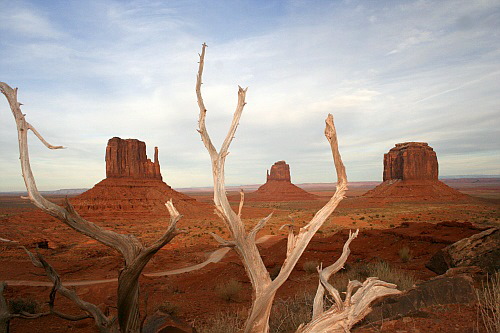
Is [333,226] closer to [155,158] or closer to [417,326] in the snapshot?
[417,326]

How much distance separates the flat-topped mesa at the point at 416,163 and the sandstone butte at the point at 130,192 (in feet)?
170

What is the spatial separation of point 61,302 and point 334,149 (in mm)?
9753

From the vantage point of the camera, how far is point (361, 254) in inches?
532

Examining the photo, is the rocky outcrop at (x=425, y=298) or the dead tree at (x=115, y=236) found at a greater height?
the dead tree at (x=115, y=236)

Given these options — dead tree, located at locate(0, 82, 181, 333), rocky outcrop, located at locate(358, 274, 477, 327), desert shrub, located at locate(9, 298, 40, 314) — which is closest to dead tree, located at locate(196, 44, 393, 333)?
dead tree, located at locate(0, 82, 181, 333)

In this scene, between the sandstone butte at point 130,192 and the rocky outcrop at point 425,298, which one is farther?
the sandstone butte at point 130,192

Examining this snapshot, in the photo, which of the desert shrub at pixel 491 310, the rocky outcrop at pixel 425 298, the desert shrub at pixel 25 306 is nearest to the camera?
the desert shrub at pixel 491 310

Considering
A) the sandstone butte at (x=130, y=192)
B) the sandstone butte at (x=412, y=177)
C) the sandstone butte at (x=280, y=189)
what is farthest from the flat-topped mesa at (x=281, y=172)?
the sandstone butte at (x=130, y=192)

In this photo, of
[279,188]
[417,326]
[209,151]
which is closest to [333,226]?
[417,326]

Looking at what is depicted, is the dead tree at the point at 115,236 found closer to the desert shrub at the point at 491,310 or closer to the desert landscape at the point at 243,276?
the desert landscape at the point at 243,276

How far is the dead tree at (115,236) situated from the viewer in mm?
2719

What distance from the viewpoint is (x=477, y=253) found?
24.1 feet

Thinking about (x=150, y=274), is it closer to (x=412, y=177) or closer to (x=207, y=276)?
(x=207, y=276)

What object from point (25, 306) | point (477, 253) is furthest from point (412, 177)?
point (25, 306)
